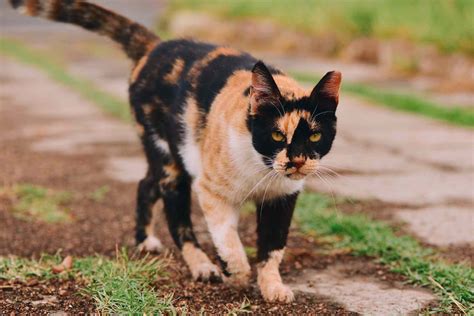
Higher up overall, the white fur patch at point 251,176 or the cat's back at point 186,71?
the cat's back at point 186,71

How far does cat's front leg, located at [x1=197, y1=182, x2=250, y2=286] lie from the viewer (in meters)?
3.23

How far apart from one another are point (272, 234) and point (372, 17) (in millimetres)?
9992

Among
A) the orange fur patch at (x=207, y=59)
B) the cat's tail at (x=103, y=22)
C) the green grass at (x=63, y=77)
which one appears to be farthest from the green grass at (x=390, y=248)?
the green grass at (x=63, y=77)

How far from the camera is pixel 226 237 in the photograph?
Result: 324 centimetres

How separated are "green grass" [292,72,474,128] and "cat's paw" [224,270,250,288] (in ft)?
15.3

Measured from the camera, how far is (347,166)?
18.7ft

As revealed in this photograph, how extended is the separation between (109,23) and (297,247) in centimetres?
171

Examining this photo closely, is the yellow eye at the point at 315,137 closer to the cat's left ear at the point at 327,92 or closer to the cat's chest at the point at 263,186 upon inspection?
the cat's left ear at the point at 327,92

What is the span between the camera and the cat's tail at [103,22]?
4.10m

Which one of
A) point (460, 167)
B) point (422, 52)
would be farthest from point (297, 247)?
point (422, 52)

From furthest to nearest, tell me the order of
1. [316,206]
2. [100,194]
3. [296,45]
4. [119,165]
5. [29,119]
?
1. [296,45]
2. [29,119]
3. [119,165]
4. [100,194]
5. [316,206]

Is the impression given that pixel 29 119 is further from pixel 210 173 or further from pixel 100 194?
pixel 210 173

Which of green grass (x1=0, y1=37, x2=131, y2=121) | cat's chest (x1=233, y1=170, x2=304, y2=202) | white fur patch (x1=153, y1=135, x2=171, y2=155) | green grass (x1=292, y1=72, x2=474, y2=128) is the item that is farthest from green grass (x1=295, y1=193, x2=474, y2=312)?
green grass (x1=0, y1=37, x2=131, y2=121)

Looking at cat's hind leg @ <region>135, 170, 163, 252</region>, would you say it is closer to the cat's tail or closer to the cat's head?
the cat's tail
